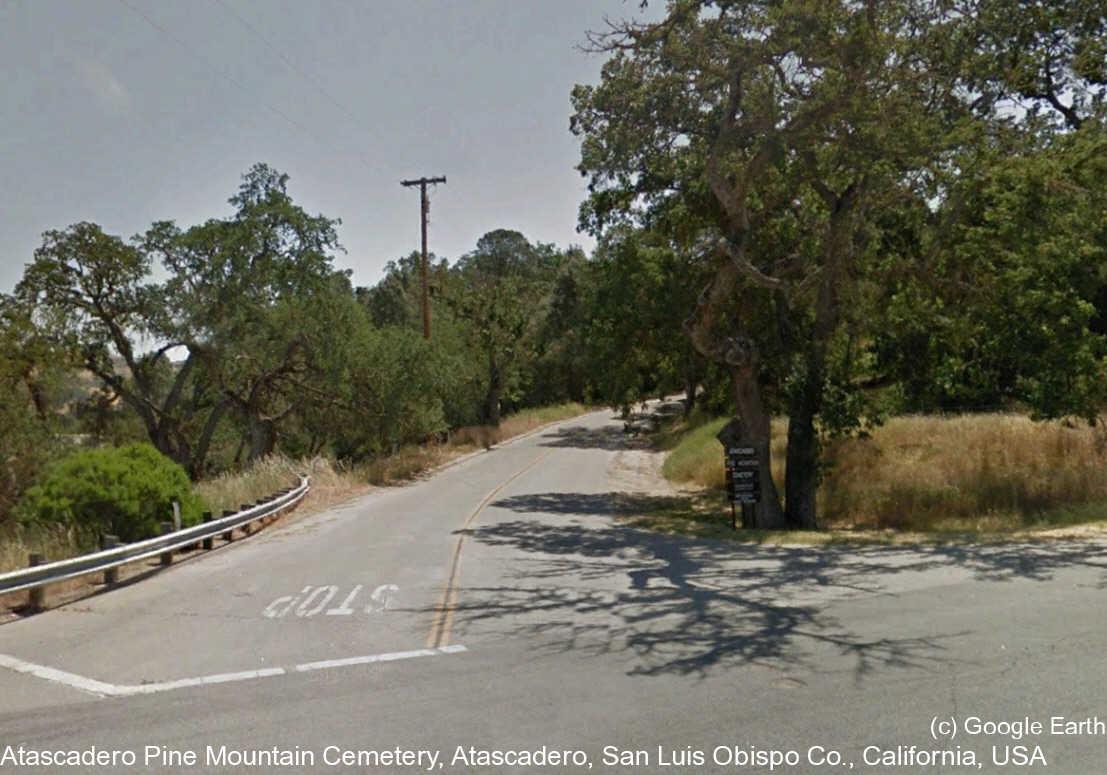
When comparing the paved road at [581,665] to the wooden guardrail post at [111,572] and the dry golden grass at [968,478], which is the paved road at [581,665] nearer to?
the wooden guardrail post at [111,572]

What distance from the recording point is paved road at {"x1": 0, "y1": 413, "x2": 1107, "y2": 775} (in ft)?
18.5

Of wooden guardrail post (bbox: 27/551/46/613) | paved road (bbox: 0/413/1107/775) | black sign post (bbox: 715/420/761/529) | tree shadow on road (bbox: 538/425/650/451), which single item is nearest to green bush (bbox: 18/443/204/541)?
paved road (bbox: 0/413/1107/775)

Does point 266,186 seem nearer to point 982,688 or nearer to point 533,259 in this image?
point 982,688

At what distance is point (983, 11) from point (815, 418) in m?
8.80

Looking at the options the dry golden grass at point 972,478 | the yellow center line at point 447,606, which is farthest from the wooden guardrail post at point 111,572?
the dry golden grass at point 972,478

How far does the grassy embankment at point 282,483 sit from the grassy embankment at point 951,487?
9.56m

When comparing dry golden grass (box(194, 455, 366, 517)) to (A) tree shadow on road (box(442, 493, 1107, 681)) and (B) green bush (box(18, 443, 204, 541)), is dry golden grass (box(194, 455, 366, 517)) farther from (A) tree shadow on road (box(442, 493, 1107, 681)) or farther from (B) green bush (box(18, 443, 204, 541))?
(A) tree shadow on road (box(442, 493, 1107, 681))

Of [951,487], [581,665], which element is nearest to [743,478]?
[951,487]

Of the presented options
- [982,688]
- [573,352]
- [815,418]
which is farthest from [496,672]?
[573,352]

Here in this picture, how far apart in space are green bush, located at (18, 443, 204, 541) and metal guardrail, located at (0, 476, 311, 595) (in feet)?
2.98

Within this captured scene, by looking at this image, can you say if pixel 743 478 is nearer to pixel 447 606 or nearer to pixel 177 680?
pixel 447 606

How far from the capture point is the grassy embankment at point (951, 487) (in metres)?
17.6

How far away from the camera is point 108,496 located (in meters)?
15.0

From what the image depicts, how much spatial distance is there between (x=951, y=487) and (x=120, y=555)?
1671 centimetres
